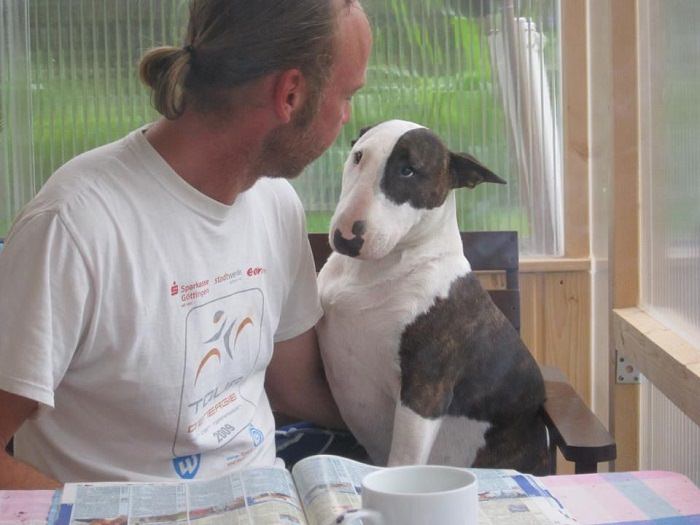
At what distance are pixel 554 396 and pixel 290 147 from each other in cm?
64

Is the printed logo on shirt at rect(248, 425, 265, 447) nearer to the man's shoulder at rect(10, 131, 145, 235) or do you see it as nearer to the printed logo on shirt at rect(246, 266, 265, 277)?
the printed logo on shirt at rect(246, 266, 265, 277)

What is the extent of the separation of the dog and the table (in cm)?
38

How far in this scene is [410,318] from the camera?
1.41m

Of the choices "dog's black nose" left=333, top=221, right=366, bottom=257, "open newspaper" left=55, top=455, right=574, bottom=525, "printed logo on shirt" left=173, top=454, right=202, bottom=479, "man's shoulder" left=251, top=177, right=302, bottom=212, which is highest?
"man's shoulder" left=251, top=177, right=302, bottom=212

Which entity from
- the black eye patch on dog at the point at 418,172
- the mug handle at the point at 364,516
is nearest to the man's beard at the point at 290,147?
the black eye patch on dog at the point at 418,172

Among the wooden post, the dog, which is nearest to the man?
the dog

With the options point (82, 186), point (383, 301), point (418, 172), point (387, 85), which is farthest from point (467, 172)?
point (387, 85)

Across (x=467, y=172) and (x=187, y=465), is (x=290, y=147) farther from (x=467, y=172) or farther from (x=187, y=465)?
(x=187, y=465)

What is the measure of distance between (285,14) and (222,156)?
208mm

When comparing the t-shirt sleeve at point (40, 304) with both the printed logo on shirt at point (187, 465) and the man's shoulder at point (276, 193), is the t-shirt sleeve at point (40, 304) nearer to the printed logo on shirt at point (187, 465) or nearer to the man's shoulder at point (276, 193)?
the printed logo on shirt at point (187, 465)

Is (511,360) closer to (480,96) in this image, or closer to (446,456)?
(446,456)

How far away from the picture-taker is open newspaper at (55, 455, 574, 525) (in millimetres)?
917

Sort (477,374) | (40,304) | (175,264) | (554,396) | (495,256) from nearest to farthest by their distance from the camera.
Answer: (40,304) < (175,264) < (477,374) < (554,396) < (495,256)

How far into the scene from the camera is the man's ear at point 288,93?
1326 mm
